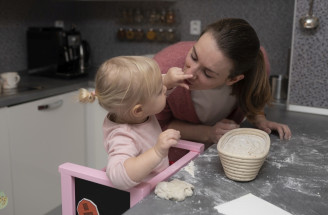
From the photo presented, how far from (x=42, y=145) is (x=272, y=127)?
119 cm

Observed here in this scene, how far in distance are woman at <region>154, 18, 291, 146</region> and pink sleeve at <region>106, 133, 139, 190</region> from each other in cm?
36

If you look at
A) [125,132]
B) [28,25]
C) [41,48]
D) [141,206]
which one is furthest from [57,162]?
[141,206]

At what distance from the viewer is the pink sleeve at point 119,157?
0.84 m

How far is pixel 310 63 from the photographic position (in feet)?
5.32

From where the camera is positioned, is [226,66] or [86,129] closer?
[226,66]

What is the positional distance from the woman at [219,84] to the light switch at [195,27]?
0.91m

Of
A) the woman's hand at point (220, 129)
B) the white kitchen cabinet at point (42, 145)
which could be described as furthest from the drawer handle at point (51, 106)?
the woman's hand at point (220, 129)

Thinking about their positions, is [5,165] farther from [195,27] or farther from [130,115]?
[195,27]

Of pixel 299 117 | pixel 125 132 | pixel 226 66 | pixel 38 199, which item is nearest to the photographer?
pixel 125 132

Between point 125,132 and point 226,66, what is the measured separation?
0.41 metres

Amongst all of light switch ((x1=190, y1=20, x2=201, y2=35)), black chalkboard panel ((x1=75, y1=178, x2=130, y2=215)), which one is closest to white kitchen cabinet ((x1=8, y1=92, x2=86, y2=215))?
light switch ((x1=190, y1=20, x2=201, y2=35))

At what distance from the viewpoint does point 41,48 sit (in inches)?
90.0

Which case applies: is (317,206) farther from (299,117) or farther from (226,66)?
(299,117)

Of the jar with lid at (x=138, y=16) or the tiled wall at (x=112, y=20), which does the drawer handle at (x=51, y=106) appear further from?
the jar with lid at (x=138, y=16)
